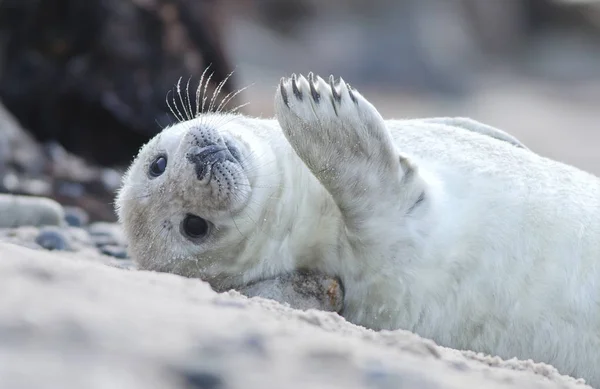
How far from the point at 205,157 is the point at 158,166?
33 centimetres

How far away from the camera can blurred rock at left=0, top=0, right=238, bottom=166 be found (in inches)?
307

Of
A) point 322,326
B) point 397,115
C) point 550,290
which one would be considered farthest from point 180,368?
point 397,115

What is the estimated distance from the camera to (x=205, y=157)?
327cm

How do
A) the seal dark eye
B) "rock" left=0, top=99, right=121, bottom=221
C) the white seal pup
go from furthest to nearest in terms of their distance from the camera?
"rock" left=0, top=99, right=121, bottom=221 → the seal dark eye → the white seal pup

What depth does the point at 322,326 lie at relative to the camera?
91.1 inches

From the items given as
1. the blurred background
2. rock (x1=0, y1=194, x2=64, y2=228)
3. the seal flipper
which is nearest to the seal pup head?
the seal flipper

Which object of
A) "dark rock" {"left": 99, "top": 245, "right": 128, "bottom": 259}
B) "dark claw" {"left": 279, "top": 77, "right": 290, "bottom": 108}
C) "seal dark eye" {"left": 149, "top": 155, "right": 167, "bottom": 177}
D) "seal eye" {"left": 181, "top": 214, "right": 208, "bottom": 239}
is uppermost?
"dark claw" {"left": 279, "top": 77, "right": 290, "bottom": 108}

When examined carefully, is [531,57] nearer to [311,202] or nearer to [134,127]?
[134,127]

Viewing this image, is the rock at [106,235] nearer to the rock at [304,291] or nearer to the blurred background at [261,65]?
the blurred background at [261,65]

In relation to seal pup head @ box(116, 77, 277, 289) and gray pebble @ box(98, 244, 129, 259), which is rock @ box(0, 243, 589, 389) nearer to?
seal pup head @ box(116, 77, 277, 289)

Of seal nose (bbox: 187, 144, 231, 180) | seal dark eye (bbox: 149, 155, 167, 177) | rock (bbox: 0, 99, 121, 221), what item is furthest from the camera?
rock (bbox: 0, 99, 121, 221)

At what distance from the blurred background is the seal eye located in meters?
3.07

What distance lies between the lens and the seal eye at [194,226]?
3334 millimetres

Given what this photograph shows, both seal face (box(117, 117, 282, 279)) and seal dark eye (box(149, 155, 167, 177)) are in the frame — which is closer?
seal face (box(117, 117, 282, 279))
